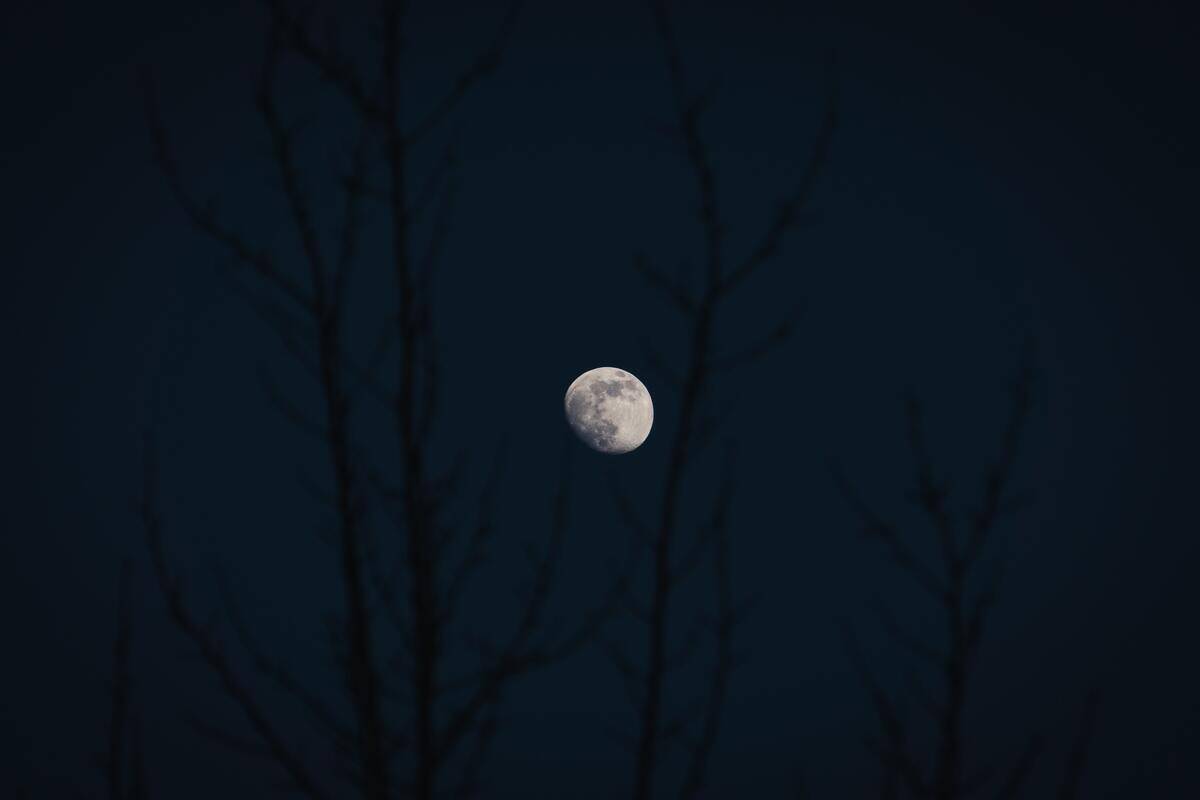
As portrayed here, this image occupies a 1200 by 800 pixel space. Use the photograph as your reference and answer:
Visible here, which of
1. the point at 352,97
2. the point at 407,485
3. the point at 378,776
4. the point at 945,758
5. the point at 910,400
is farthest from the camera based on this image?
the point at 910,400

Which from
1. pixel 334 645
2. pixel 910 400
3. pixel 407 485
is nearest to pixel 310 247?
pixel 407 485

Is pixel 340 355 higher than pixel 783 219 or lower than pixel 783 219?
lower

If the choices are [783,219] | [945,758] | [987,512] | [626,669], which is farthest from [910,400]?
[626,669]

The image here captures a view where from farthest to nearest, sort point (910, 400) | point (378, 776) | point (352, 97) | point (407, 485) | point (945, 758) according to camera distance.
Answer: point (910, 400) < point (945, 758) < point (352, 97) < point (407, 485) < point (378, 776)

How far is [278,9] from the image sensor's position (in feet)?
8.39

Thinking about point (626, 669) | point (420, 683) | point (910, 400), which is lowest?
point (420, 683)

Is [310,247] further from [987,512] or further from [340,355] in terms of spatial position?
[987,512]

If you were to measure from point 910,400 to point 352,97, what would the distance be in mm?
1982

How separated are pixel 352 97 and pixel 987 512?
2376 millimetres

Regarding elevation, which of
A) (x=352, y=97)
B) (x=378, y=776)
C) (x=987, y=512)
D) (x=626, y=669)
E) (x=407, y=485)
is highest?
(x=352, y=97)

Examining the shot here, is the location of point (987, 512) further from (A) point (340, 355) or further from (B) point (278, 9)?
(B) point (278, 9)

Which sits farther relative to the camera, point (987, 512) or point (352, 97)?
point (987, 512)

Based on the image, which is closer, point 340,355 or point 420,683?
point 420,683

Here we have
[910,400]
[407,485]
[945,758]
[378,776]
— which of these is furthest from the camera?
[910,400]
